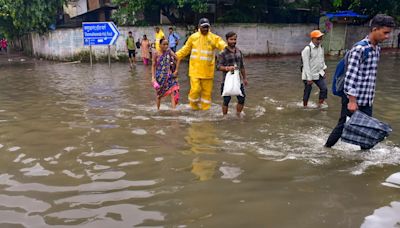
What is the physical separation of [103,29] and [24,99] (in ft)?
24.2

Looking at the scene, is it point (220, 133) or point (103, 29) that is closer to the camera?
point (220, 133)

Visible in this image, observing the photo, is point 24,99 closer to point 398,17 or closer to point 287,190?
point 287,190

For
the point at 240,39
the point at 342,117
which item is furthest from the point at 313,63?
the point at 240,39

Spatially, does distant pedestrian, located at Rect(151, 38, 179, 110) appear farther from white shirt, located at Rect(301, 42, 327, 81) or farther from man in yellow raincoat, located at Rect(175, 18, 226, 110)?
white shirt, located at Rect(301, 42, 327, 81)

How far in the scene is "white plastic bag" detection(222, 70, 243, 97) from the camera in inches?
263

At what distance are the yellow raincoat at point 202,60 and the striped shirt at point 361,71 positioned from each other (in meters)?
2.92

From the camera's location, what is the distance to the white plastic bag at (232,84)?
22.0 ft

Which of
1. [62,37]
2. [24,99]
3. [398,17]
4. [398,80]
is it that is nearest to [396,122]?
[398,80]

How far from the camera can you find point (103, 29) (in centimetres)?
1577

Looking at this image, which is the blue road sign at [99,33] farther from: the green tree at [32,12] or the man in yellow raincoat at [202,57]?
the man in yellow raincoat at [202,57]

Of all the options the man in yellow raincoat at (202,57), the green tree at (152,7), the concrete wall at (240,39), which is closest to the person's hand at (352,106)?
the man in yellow raincoat at (202,57)

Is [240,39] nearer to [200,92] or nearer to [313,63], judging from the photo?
[313,63]

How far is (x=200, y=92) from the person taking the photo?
7.40 meters

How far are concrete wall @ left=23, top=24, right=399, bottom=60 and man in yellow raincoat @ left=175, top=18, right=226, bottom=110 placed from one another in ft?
43.2
